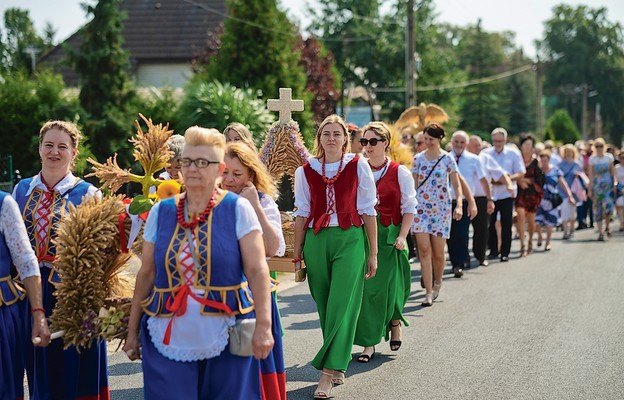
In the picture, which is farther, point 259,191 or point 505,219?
point 505,219

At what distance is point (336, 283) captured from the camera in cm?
734

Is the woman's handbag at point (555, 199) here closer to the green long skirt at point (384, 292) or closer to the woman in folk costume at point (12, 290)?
the green long skirt at point (384, 292)

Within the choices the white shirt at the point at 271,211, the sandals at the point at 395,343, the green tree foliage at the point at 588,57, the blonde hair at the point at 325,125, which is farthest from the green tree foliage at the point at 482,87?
the white shirt at the point at 271,211

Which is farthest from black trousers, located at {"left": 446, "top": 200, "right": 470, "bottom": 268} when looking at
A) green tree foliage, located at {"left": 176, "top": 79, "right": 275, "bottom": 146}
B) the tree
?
the tree

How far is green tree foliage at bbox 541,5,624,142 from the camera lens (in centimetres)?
9600

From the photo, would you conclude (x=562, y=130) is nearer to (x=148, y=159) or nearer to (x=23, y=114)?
(x=23, y=114)

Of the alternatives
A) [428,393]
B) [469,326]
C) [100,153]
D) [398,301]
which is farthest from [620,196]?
[428,393]

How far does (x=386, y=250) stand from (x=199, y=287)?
14.5ft

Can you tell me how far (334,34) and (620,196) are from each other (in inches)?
1156

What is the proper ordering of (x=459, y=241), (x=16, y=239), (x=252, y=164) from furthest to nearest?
(x=459, y=241), (x=252, y=164), (x=16, y=239)

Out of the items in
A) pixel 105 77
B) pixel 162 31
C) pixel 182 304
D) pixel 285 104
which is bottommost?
pixel 182 304

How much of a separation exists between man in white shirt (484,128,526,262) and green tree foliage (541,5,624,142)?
3191 inches

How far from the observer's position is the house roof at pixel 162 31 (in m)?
42.4

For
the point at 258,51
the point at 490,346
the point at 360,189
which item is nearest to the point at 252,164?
the point at 360,189
